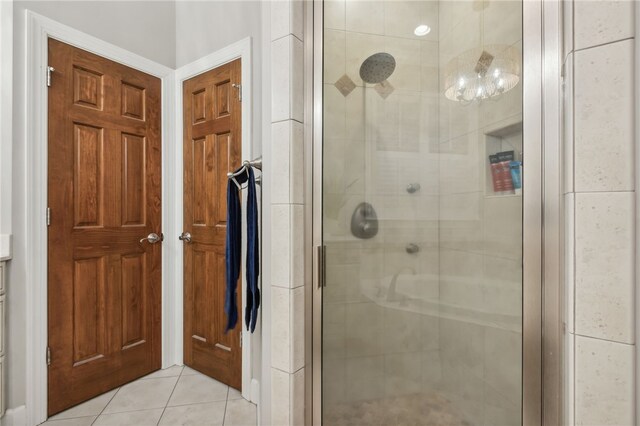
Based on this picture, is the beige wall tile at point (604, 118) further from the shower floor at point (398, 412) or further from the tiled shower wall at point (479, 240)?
the shower floor at point (398, 412)

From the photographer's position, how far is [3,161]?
4.83ft

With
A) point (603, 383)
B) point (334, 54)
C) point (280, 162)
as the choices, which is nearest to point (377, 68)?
point (334, 54)

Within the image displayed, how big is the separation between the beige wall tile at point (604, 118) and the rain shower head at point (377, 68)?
56 centimetres

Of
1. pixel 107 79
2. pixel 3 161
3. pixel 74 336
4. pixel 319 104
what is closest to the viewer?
pixel 319 104

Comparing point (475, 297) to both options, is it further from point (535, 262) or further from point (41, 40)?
point (41, 40)

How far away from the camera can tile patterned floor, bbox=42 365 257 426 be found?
64.1 inches

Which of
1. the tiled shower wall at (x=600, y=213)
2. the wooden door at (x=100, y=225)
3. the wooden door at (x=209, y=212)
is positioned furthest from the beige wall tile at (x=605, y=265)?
the wooden door at (x=100, y=225)

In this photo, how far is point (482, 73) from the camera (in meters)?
1.00

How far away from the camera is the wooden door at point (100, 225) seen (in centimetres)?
169

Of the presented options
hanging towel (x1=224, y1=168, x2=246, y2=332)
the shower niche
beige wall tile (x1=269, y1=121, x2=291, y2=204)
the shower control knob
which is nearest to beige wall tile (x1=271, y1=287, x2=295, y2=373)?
hanging towel (x1=224, y1=168, x2=246, y2=332)

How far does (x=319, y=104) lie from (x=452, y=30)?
51 centimetres

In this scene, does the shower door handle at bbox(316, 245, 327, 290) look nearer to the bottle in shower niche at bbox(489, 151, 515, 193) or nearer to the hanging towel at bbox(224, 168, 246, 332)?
the hanging towel at bbox(224, 168, 246, 332)

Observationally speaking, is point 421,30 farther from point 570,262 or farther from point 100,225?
point 100,225

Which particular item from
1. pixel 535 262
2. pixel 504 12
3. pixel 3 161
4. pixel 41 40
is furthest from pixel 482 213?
pixel 41 40
